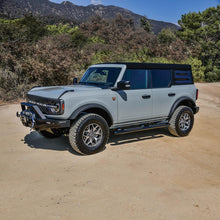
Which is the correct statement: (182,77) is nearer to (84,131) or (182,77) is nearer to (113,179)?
(84,131)

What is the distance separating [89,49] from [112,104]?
62.5 feet

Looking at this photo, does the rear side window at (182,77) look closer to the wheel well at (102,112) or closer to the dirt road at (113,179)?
the dirt road at (113,179)

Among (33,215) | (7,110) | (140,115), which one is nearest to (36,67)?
(7,110)

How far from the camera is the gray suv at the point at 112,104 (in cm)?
474

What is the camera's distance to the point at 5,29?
53.9 ft

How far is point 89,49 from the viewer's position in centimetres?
2338

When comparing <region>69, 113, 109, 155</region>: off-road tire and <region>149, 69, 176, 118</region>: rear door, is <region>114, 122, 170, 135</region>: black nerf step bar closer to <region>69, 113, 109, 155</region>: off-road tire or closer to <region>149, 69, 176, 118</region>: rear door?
<region>149, 69, 176, 118</region>: rear door

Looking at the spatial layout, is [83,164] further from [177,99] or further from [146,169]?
[177,99]

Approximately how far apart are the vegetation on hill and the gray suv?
22.8ft

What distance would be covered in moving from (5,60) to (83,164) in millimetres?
9461

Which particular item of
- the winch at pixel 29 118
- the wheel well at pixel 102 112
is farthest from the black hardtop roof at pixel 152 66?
the winch at pixel 29 118

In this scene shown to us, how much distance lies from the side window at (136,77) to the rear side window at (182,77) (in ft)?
3.43

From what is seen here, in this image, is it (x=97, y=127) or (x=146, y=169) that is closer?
(x=146, y=169)

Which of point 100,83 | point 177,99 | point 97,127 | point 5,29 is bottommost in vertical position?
point 97,127
